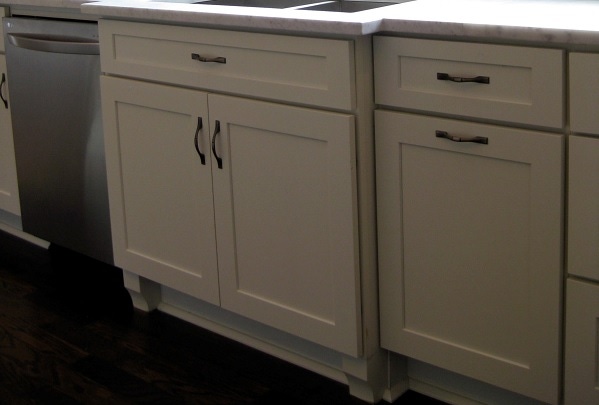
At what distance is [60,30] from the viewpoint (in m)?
2.82

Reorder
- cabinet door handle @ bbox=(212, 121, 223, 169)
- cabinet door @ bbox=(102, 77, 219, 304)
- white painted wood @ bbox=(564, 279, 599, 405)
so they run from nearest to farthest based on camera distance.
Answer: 1. white painted wood @ bbox=(564, 279, 599, 405)
2. cabinet door handle @ bbox=(212, 121, 223, 169)
3. cabinet door @ bbox=(102, 77, 219, 304)

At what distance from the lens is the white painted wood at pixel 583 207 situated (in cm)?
178

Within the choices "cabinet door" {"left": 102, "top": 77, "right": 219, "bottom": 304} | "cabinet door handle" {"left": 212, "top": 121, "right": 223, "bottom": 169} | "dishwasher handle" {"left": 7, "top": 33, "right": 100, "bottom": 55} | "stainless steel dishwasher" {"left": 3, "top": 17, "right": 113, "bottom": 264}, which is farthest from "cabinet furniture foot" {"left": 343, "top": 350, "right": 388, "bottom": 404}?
"dishwasher handle" {"left": 7, "top": 33, "right": 100, "bottom": 55}

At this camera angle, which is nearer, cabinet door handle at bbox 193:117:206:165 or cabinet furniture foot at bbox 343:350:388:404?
cabinet furniture foot at bbox 343:350:388:404

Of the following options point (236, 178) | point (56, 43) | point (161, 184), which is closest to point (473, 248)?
point (236, 178)

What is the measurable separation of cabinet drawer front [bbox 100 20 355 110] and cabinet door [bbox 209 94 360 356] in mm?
41

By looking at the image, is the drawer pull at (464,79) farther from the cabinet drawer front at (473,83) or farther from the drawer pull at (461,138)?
the drawer pull at (461,138)

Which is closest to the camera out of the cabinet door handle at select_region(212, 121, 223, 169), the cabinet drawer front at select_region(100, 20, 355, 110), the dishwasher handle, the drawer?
the drawer

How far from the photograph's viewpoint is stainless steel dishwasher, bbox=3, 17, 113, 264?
9.19 feet

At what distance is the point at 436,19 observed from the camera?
6.34ft

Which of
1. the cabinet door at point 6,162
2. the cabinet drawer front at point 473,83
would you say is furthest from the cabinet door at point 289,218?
the cabinet door at point 6,162

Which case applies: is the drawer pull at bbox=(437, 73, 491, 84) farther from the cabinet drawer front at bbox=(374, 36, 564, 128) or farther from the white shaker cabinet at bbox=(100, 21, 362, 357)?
the white shaker cabinet at bbox=(100, 21, 362, 357)

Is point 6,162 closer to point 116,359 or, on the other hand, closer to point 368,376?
point 116,359

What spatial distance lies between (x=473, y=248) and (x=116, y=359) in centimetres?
106
